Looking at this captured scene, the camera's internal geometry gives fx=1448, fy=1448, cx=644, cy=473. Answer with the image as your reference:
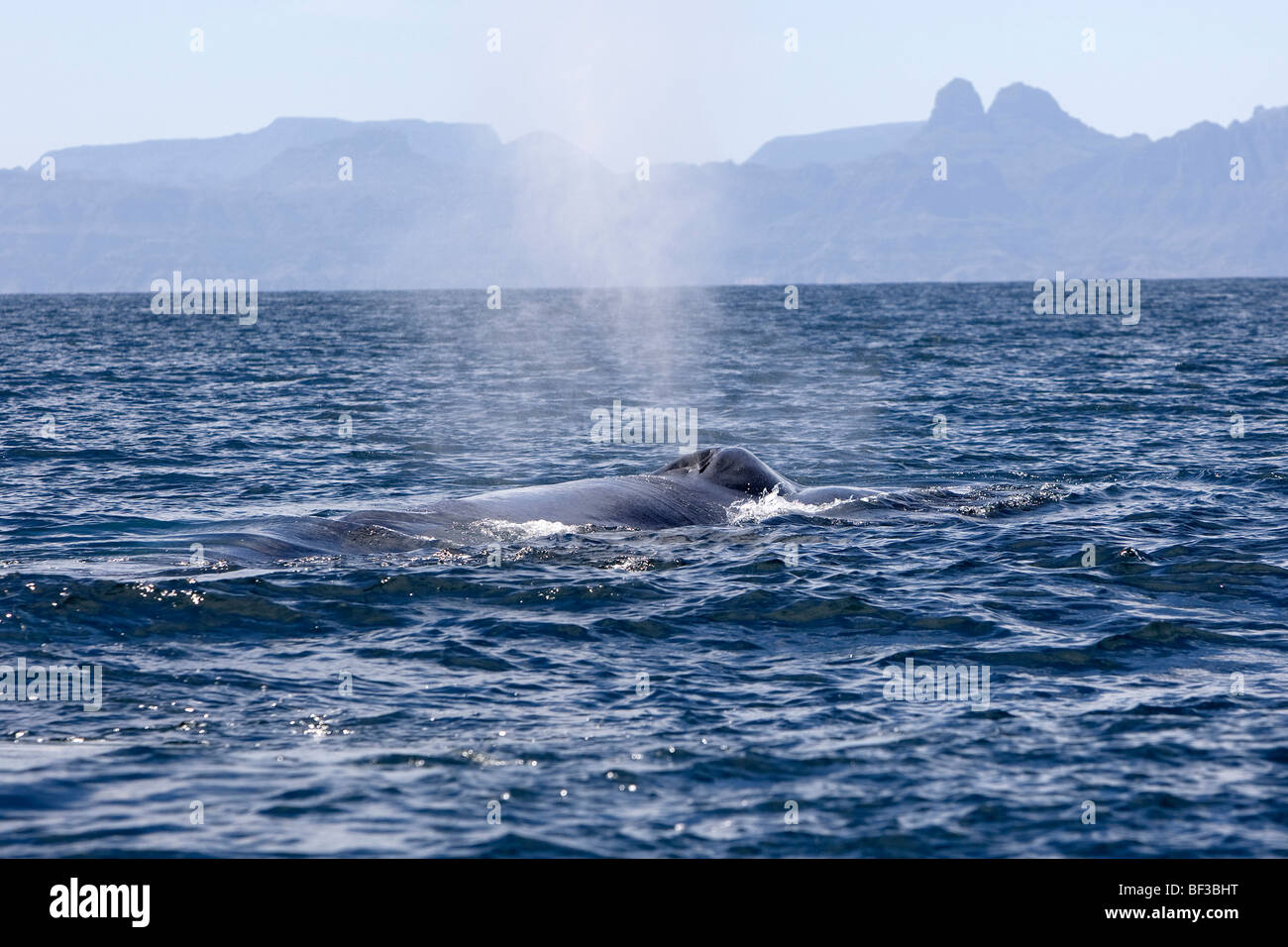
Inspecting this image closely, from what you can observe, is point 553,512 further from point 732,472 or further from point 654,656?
point 654,656

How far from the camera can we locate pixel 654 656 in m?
13.4

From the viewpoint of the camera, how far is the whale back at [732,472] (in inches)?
831

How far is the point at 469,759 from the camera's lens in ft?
34.1

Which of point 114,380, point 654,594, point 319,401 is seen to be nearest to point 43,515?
point 654,594

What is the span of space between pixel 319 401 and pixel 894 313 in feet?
267

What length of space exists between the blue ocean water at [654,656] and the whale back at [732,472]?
2.91 feet

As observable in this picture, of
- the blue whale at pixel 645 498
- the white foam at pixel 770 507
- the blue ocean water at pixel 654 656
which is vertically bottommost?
the blue ocean water at pixel 654 656

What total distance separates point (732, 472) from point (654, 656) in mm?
8134

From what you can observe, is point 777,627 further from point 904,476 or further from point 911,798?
point 904,476

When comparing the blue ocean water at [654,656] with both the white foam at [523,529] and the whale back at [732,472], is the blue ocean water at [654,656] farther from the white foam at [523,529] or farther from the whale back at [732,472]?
the whale back at [732,472]

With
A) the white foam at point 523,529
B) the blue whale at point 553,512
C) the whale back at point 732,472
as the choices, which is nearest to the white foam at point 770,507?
the blue whale at point 553,512

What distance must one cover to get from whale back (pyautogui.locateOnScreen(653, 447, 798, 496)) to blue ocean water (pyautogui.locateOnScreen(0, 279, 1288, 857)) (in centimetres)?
89

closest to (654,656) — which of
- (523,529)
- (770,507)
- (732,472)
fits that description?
(523,529)

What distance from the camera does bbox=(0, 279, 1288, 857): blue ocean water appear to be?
9.38m
